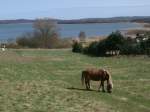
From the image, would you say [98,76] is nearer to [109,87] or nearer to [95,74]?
[95,74]

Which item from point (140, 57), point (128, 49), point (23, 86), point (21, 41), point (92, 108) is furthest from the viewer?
point (21, 41)

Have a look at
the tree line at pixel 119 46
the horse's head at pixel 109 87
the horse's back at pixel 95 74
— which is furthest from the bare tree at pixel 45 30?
the horse's head at pixel 109 87

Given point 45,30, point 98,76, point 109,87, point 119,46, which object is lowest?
point 119,46

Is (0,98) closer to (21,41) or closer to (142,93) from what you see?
(142,93)

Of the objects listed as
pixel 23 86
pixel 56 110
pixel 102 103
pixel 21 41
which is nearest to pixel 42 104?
pixel 56 110

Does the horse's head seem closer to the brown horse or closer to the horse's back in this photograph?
the brown horse

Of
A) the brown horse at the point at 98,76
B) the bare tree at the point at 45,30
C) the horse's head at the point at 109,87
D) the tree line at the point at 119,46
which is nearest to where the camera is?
the horse's head at the point at 109,87

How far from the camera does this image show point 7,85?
21.8m

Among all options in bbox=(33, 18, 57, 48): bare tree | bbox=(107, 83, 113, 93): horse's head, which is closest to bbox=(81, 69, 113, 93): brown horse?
bbox=(107, 83, 113, 93): horse's head

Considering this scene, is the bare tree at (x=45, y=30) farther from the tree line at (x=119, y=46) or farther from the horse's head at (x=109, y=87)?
the horse's head at (x=109, y=87)

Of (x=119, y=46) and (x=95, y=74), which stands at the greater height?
(x=95, y=74)

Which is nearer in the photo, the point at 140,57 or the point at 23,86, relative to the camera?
the point at 23,86

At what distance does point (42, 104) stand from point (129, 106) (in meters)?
3.70

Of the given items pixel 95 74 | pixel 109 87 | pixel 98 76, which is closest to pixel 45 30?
pixel 95 74
